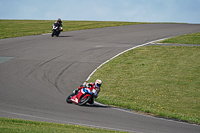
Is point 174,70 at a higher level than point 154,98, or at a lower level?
higher

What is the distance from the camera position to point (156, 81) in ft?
62.6

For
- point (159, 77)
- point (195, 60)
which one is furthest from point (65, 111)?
point (195, 60)

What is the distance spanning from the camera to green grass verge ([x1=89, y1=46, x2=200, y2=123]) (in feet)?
47.1

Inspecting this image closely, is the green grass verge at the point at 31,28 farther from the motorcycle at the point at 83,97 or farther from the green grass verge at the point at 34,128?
the green grass verge at the point at 34,128

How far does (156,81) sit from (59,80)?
21.0 ft

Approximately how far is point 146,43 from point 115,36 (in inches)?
249

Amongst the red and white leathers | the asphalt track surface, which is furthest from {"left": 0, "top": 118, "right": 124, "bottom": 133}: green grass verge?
the red and white leathers

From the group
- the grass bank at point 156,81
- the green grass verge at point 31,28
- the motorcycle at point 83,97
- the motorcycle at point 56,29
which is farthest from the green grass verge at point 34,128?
the green grass verge at point 31,28

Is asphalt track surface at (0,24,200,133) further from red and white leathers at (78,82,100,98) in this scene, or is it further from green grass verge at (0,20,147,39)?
green grass verge at (0,20,147,39)

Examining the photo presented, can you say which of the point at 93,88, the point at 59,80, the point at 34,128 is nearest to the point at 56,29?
the point at 59,80

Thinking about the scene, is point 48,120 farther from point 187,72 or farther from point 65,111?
point 187,72

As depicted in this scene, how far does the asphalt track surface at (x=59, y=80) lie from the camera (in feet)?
36.0

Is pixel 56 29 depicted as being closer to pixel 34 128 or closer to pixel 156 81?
pixel 156 81

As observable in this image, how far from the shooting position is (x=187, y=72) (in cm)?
2111
